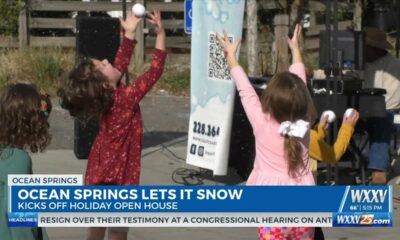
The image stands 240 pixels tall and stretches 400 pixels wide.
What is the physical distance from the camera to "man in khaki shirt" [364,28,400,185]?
10.0m

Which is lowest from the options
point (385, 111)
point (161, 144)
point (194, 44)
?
point (161, 144)

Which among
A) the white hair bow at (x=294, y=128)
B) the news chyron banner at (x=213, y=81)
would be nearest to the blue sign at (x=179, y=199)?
the white hair bow at (x=294, y=128)

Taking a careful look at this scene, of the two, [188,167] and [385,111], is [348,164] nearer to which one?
[385,111]

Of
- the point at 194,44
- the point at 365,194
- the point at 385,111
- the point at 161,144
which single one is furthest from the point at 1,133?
the point at 161,144

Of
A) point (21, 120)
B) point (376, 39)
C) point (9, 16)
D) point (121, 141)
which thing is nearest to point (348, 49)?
point (376, 39)

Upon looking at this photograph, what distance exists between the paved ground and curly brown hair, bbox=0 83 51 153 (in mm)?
3072

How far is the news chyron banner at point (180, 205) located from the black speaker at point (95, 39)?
640 centimetres

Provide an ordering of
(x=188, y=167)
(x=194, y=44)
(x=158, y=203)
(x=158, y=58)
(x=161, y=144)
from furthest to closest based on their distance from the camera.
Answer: (x=161, y=144), (x=188, y=167), (x=194, y=44), (x=158, y=58), (x=158, y=203)

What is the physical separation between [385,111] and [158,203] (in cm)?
568

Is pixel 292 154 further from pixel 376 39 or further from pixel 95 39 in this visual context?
pixel 95 39

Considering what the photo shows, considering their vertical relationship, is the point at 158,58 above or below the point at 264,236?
above

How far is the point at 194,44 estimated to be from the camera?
9.78 meters

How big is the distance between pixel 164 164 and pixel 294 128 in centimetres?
638

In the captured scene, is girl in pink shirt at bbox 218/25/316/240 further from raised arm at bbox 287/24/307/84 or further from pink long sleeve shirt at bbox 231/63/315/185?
raised arm at bbox 287/24/307/84
